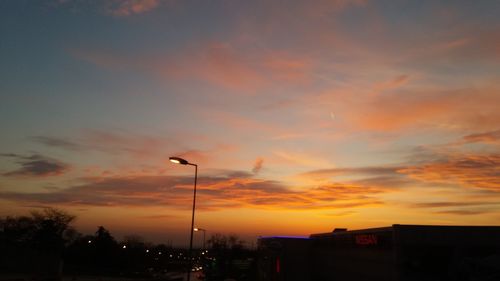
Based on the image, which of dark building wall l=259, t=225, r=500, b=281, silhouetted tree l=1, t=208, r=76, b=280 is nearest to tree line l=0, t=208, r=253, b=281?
silhouetted tree l=1, t=208, r=76, b=280

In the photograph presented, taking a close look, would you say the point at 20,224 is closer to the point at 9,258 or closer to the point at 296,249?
the point at 9,258

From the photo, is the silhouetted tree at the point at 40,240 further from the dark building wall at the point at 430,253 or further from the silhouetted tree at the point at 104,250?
the dark building wall at the point at 430,253

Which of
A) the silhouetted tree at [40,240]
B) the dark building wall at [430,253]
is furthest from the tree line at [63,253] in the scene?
the dark building wall at [430,253]

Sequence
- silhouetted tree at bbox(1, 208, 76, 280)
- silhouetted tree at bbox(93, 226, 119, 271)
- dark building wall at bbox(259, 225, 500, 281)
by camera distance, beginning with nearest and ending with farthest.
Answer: dark building wall at bbox(259, 225, 500, 281)
silhouetted tree at bbox(1, 208, 76, 280)
silhouetted tree at bbox(93, 226, 119, 271)

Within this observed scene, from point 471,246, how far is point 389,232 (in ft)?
17.5

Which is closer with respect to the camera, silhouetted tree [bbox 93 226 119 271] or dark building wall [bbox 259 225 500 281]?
dark building wall [bbox 259 225 500 281]

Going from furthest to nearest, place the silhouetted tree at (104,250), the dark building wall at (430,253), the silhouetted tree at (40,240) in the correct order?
the silhouetted tree at (104,250) → the silhouetted tree at (40,240) → the dark building wall at (430,253)

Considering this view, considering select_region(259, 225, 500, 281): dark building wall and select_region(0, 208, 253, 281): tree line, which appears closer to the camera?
select_region(259, 225, 500, 281): dark building wall

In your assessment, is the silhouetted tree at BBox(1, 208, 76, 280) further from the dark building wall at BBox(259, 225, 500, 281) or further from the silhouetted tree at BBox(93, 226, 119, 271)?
the dark building wall at BBox(259, 225, 500, 281)

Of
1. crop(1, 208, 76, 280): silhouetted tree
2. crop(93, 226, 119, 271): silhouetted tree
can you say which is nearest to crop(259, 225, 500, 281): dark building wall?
crop(1, 208, 76, 280): silhouetted tree

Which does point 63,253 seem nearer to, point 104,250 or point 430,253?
point 104,250

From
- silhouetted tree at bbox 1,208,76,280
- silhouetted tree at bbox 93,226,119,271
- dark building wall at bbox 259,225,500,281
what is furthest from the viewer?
silhouetted tree at bbox 93,226,119,271

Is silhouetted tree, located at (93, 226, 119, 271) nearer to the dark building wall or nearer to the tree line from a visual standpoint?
the tree line

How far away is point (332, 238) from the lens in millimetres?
47906
